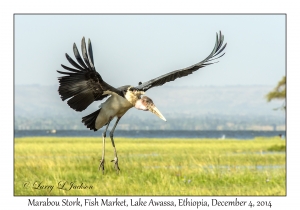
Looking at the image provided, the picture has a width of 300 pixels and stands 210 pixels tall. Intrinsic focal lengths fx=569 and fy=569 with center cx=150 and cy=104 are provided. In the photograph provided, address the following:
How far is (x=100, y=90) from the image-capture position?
9.30 meters

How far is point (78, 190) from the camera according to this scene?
29.4 ft

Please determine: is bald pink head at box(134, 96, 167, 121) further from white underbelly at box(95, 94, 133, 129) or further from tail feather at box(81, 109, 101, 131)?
tail feather at box(81, 109, 101, 131)

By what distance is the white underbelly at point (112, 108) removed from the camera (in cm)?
998

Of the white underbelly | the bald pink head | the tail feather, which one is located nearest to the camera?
the bald pink head

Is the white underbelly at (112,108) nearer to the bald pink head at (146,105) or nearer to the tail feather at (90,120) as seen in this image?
the tail feather at (90,120)

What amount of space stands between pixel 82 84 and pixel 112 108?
1.17 m

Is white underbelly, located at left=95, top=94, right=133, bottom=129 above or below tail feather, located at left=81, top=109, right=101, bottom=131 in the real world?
above

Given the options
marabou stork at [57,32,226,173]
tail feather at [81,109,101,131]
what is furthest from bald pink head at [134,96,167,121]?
tail feather at [81,109,101,131]

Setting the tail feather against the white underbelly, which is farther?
the tail feather

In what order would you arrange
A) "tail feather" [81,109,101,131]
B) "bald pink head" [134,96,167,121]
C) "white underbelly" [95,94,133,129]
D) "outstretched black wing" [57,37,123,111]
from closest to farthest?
"outstretched black wing" [57,37,123,111], "bald pink head" [134,96,167,121], "white underbelly" [95,94,133,129], "tail feather" [81,109,101,131]

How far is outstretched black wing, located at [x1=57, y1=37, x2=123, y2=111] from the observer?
348 inches

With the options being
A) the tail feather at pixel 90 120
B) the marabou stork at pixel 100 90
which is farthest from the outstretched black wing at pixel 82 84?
the tail feather at pixel 90 120

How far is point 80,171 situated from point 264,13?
4.63 metres
